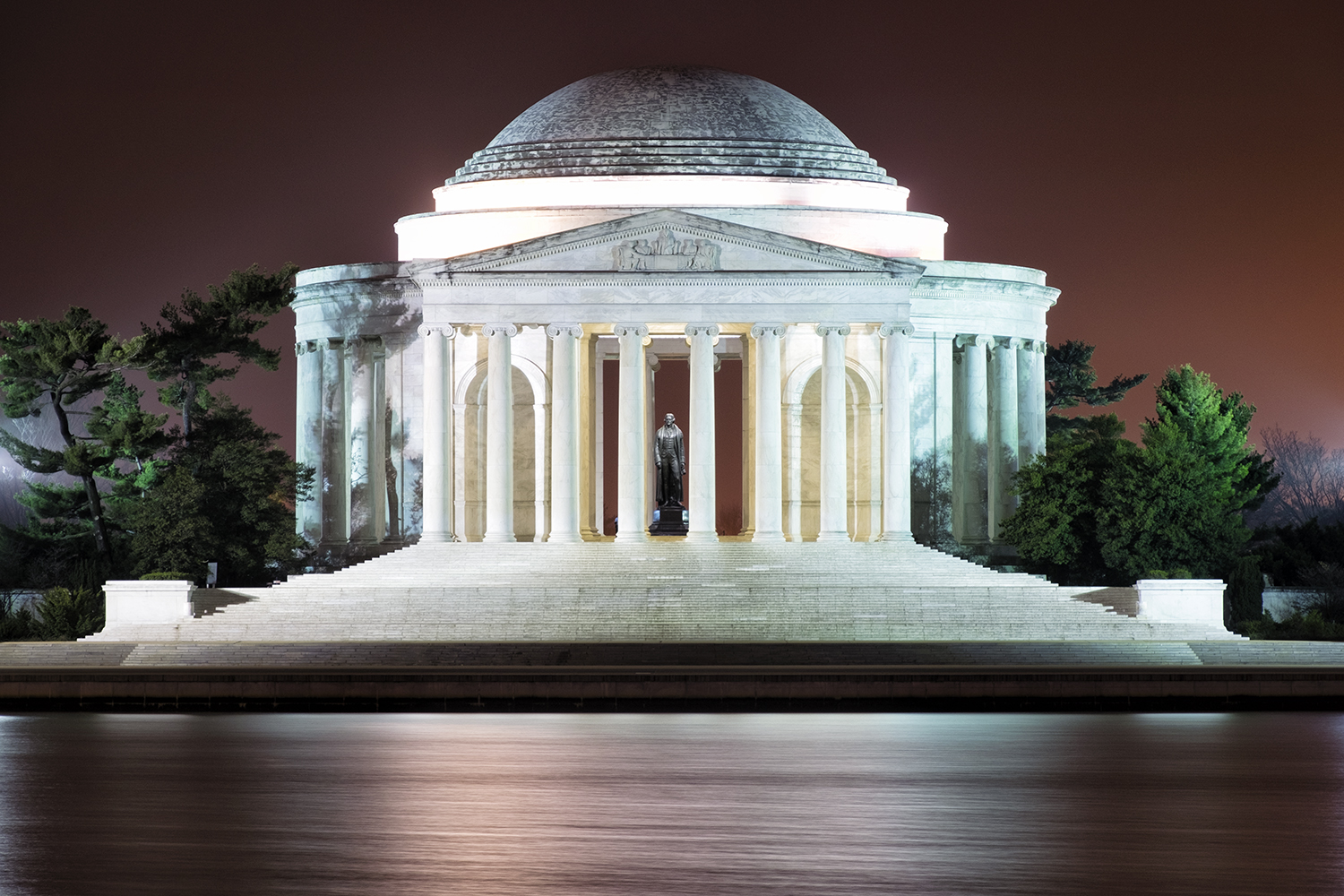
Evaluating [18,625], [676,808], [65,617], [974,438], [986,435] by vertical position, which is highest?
[986,435]

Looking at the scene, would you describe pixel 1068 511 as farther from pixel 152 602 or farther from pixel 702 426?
pixel 152 602

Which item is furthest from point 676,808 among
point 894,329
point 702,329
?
point 894,329

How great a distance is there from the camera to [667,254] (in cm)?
7981

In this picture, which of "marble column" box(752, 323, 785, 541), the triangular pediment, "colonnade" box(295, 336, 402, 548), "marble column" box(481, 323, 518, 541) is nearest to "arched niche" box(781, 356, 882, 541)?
"marble column" box(752, 323, 785, 541)

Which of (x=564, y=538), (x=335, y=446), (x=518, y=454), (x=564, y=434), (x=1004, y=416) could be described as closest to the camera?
(x=564, y=538)

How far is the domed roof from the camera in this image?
88625 millimetres

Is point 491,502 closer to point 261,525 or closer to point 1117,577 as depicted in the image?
point 261,525

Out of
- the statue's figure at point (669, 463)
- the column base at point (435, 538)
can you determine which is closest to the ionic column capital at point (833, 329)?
the statue's figure at point (669, 463)

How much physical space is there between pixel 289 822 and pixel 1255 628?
187ft

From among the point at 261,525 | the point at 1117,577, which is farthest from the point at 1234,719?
the point at 261,525

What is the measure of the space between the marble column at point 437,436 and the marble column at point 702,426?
9867 mm

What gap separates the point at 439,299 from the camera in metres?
80.2

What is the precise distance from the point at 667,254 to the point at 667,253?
4 cm

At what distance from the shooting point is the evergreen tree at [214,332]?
283 feet
